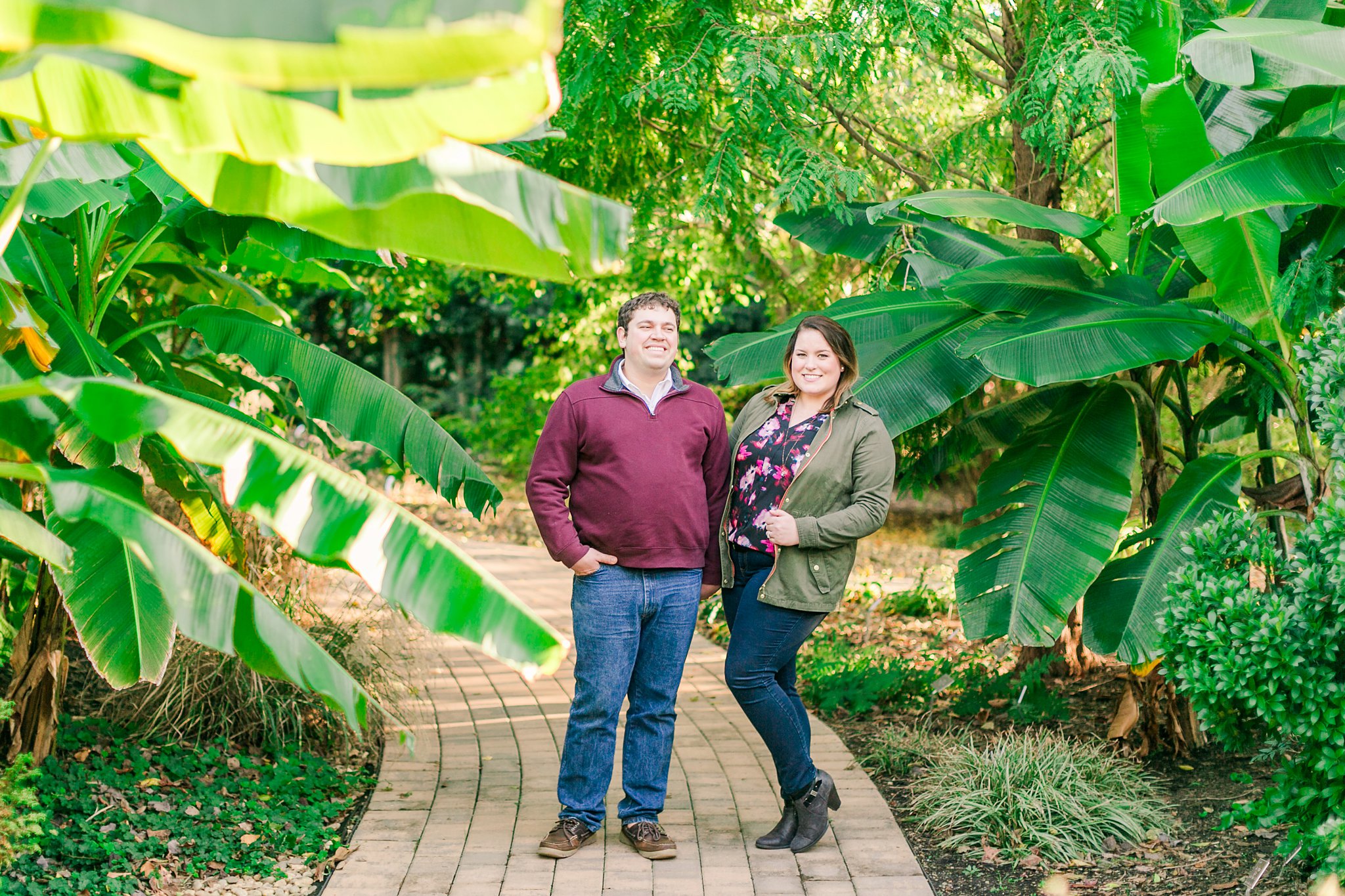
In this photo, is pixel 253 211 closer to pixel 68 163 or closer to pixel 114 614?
pixel 68 163

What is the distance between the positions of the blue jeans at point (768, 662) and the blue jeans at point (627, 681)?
7.8 inches

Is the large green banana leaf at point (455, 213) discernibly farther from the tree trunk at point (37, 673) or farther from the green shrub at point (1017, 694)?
the green shrub at point (1017, 694)

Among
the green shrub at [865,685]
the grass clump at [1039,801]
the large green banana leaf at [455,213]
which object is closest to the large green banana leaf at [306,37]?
the large green banana leaf at [455,213]

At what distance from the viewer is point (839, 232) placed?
5.47m

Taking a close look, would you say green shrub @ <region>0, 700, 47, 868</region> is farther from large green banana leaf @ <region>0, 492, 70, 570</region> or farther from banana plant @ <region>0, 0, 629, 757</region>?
large green banana leaf @ <region>0, 492, 70, 570</region>

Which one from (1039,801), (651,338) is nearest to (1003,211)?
(651,338)

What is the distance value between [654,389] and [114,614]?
1959mm

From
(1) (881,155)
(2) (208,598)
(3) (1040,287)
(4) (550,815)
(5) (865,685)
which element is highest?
(1) (881,155)

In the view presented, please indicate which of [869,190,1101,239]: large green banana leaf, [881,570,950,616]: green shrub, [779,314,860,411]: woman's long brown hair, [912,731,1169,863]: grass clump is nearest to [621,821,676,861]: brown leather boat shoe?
[912,731,1169,863]: grass clump

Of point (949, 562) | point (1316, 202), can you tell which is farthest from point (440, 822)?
point (949, 562)

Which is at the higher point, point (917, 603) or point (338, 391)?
point (338, 391)

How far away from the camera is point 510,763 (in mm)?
5336

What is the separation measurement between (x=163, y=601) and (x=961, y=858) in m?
3.02

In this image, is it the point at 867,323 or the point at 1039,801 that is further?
the point at 867,323
